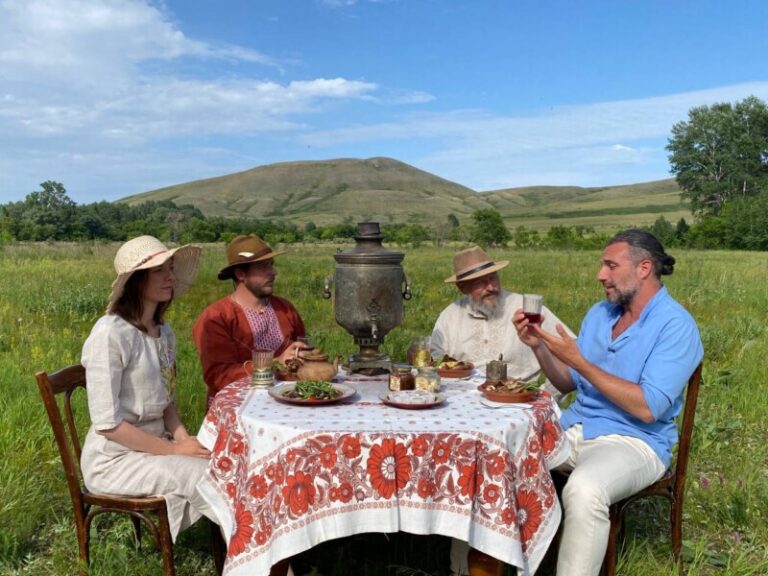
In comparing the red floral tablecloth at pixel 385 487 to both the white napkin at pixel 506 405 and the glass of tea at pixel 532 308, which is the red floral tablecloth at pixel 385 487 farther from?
the glass of tea at pixel 532 308

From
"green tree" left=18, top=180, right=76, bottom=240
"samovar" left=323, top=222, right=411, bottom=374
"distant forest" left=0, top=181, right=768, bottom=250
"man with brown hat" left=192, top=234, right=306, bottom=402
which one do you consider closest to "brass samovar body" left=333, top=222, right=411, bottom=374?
"samovar" left=323, top=222, right=411, bottom=374

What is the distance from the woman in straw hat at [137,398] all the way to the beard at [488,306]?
2136 mm

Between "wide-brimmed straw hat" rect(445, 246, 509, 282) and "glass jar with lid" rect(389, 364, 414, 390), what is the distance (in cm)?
141

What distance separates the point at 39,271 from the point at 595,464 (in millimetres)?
16530

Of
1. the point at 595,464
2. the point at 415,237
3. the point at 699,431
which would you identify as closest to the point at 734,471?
the point at 699,431

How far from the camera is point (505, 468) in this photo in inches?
99.3

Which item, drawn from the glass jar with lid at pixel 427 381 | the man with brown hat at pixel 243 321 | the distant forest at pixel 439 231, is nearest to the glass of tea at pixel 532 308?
the glass jar with lid at pixel 427 381

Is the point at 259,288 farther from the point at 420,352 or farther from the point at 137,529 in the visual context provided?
the point at 137,529

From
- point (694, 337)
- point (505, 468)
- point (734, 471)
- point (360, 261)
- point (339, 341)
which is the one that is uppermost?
point (360, 261)

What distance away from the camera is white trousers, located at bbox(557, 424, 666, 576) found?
9.39 feet

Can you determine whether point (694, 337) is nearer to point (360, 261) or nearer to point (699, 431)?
point (360, 261)

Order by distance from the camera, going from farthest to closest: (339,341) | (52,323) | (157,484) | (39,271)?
(39,271) → (52,323) → (339,341) → (157,484)

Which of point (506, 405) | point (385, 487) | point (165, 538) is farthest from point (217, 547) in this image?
point (506, 405)

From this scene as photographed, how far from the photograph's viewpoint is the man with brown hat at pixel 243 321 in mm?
4102
